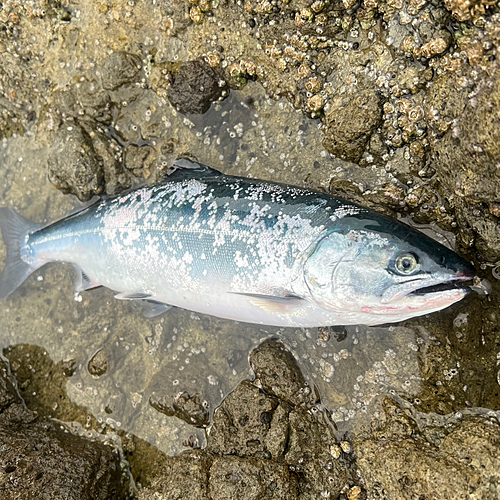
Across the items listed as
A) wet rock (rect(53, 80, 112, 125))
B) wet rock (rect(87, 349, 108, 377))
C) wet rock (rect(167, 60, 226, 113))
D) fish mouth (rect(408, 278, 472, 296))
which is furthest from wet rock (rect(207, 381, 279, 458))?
wet rock (rect(53, 80, 112, 125))

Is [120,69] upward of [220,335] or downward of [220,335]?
upward

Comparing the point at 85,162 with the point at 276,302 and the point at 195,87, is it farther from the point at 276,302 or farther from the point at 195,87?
the point at 276,302

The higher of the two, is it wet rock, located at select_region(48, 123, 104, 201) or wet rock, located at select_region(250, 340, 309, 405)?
wet rock, located at select_region(48, 123, 104, 201)

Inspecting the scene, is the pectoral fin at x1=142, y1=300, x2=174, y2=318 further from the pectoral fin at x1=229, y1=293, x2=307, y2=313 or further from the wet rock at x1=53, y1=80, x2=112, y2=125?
the wet rock at x1=53, y1=80, x2=112, y2=125

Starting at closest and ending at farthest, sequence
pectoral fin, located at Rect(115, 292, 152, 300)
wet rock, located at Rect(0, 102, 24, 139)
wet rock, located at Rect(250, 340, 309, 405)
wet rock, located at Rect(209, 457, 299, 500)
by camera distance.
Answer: wet rock, located at Rect(209, 457, 299, 500)
wet rock, located at Rect(250, 340, 309, 405)
pectoral fin, located at Rect(115, 292, 152, 300)
wet rock, located at Rect(0, 102, 24, 139)

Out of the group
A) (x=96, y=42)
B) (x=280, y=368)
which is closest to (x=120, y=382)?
(x=280, y=368)

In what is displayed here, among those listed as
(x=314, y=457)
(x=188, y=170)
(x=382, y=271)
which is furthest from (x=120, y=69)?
(x=314, y=457)
